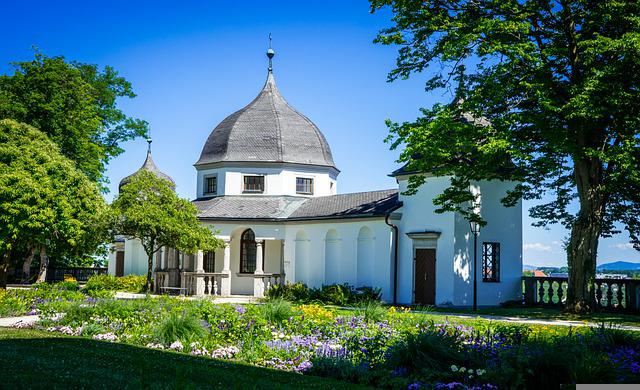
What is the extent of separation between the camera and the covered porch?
3434cm

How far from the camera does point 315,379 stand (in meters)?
10.3

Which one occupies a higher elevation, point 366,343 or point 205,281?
point 366,343

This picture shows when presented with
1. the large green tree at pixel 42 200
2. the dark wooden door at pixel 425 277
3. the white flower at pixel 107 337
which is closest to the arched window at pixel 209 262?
the large green tree at pixel 42 200

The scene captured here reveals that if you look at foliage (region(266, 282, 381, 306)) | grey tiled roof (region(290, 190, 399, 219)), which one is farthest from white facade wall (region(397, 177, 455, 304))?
foliage (region(266, 282, 381, 306))

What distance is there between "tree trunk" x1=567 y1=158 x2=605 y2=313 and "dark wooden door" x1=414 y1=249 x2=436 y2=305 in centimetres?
654

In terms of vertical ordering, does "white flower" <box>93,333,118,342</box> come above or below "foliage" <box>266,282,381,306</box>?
above

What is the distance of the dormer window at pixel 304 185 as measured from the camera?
3862cm

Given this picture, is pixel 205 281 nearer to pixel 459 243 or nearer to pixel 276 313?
pixel 459 243

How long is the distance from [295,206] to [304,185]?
2.15 m

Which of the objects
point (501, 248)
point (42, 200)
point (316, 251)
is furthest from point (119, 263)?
point (501, 248)

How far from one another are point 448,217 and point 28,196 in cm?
1809

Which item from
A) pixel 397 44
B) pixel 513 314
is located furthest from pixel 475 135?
pixel 513 314

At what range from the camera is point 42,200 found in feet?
91.0

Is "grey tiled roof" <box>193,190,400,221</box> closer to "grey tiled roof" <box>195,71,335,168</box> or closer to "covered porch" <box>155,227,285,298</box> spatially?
"covered porch" <box>155,227,285,298</box>
